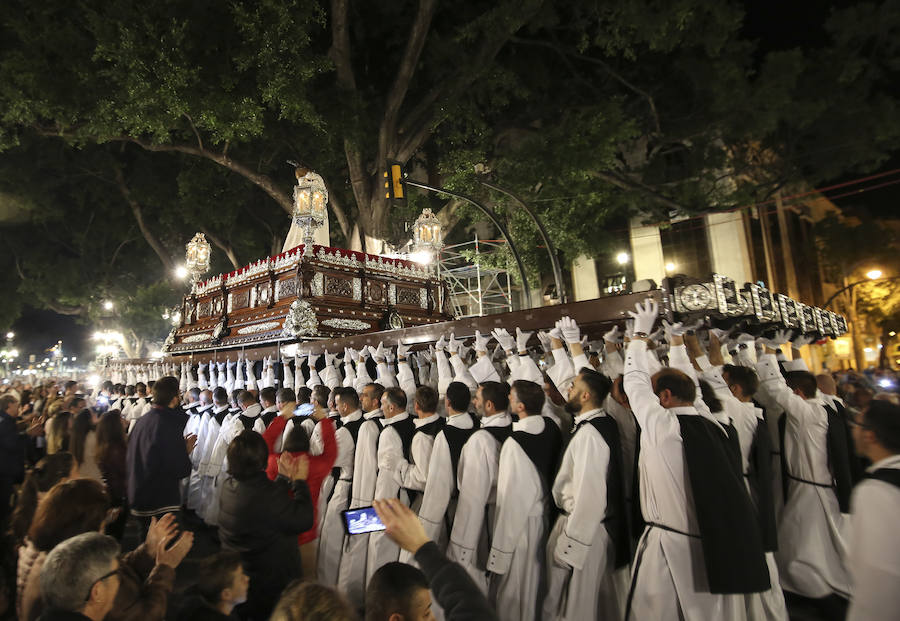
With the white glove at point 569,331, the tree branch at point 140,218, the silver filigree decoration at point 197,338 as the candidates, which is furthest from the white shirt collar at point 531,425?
the tree branch at point 140,218

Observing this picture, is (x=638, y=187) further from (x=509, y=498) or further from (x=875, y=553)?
(x=875, y=553)

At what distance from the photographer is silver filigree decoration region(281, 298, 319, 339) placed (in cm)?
822

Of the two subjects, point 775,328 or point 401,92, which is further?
point 401,92

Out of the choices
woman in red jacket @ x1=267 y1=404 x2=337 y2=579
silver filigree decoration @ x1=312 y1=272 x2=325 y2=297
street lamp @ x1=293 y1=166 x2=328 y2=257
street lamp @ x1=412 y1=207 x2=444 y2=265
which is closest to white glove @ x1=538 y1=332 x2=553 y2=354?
woman in red jacket @ x1=267 y1=404 x2=337 y2=579

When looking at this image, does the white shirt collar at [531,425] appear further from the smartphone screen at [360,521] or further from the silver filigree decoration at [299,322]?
the silver filigree decoration at [299,322]

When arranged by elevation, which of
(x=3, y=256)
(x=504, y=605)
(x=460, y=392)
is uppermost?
(x=3, y=256)

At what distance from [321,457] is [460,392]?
1637 millimetres

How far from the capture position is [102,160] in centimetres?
1905

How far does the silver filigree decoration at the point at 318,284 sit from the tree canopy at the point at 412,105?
14.3ft

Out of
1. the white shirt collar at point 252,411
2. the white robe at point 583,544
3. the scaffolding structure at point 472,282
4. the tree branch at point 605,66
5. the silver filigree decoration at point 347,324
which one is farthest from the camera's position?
the scaffolding structure at point 472,282

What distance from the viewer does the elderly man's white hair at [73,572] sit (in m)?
2.10

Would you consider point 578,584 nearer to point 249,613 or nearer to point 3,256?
point 249,613

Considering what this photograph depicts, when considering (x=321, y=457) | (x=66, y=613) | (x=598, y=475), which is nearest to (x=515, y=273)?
(x=321, y=457)

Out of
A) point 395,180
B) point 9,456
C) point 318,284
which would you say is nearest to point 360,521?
point 9,456
